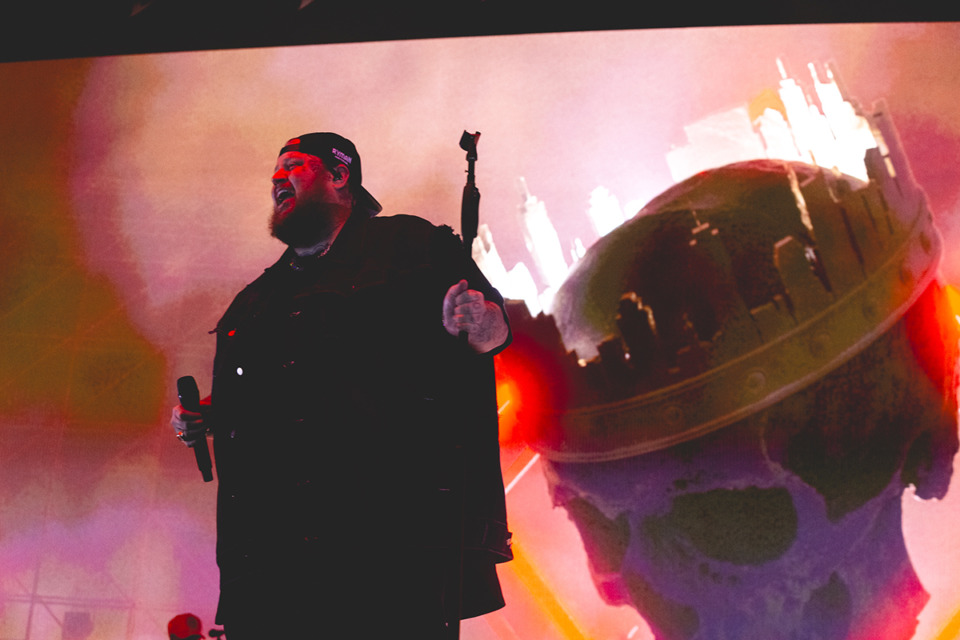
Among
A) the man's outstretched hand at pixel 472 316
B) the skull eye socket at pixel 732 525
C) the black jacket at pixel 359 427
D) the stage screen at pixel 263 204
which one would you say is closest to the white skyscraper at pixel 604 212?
the stage screen at pixel 263 204

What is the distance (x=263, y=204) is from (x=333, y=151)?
847mm

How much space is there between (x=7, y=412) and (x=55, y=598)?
1.84 ft

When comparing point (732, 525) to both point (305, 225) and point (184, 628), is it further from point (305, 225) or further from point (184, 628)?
point (184, 628)

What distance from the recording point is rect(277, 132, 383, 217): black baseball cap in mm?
1642

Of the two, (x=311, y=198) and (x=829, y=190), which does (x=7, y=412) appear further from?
(x=829, y=190)

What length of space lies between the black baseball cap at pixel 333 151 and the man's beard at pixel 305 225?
82 millimetres

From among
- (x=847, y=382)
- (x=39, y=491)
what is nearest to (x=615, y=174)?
(x=847, y=382)

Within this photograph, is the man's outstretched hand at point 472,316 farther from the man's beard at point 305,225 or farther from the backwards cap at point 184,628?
the backwards cap at point 184,628

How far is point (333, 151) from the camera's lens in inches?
65.1

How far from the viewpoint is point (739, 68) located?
2.35 m

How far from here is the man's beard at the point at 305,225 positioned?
1.57 meters

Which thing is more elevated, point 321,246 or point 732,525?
point 321,246

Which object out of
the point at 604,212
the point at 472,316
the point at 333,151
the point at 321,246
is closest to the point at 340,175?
the point at 333,151

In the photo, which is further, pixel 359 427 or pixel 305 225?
pixel 305 225
